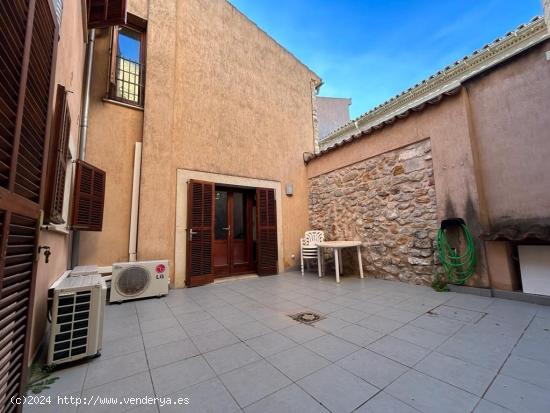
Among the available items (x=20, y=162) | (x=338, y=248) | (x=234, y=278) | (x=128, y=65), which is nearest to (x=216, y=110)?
(x=128, y=65)

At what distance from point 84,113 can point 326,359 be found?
4868 mm

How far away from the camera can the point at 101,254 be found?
3.74 meters

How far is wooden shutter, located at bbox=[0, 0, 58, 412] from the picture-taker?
2.97ft

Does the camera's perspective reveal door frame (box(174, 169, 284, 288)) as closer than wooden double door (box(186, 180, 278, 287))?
Yes

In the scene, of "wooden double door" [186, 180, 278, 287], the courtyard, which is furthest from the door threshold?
the courtyard

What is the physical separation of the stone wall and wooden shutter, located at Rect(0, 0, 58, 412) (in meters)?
4.49

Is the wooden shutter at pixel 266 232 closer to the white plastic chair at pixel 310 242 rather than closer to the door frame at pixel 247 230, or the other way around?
the door frame at pixel 247 230

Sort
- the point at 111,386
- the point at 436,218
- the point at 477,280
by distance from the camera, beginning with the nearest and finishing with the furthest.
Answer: the point at 111,386 < the point at 477,280 < the point at 436,218

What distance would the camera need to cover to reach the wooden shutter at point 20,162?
0.91 m

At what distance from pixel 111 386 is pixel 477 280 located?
13.8ft

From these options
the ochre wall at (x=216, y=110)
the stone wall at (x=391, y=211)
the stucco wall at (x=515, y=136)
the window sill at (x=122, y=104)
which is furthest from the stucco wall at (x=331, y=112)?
the window sill at (x=122, y=104)

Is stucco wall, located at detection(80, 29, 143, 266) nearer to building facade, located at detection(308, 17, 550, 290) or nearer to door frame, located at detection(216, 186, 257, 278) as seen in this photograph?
door frame, located at detection(216, 186, 257, 278)

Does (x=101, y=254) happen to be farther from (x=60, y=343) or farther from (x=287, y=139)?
(x=287, y=139)

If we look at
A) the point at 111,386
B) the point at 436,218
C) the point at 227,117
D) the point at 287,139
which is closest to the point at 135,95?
the point at 227,117
